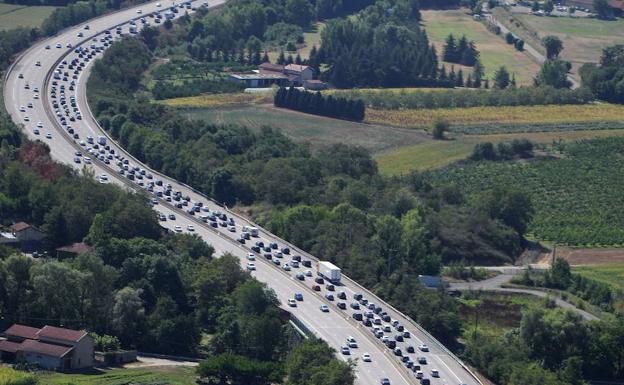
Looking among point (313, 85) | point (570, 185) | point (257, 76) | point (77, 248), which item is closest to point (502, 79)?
point (313, 85)

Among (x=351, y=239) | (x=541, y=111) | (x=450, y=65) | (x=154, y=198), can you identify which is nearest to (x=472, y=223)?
(x=351, y=239)

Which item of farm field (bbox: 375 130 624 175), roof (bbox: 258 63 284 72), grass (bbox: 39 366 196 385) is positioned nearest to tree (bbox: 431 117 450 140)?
farm field (bbox: 375 130 624 175)

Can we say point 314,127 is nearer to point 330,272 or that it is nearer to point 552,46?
point 552,46

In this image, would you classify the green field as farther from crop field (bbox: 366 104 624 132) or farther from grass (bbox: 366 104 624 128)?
grass (bbox: 366 104 624 128)

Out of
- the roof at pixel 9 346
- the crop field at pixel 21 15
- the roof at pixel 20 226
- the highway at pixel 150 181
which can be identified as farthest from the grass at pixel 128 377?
the crop field at pixel 21 15

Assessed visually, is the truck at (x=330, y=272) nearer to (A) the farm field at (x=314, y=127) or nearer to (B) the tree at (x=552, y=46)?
(A) the farm field at (x=314, y=127)

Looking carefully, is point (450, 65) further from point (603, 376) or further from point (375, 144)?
point (603, 376)

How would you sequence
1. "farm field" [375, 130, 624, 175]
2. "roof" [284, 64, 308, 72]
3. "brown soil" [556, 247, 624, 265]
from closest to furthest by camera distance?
"brown soil" [556, 247, 624, 265], "farm field" [375, 130, 624, 175], "roof" [284, 64, 308, 72]
